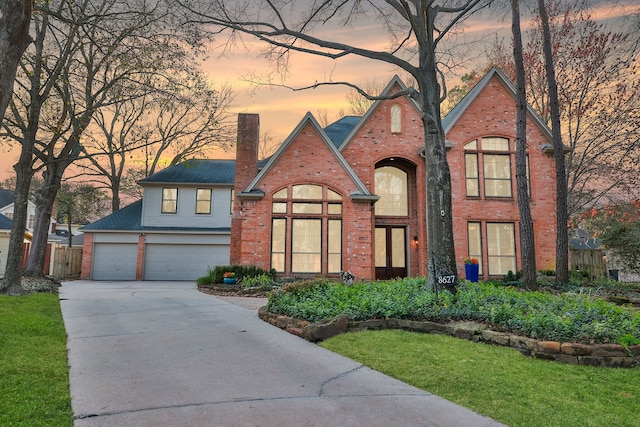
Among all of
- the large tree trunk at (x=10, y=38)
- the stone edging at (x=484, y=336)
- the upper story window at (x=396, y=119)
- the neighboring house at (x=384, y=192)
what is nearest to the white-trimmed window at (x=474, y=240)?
the neighboring house at (x=384, y=192)

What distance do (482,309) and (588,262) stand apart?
50.8 feet

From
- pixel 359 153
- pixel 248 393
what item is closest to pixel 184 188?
pixel 359 153

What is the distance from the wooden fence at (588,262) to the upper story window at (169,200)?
2223 cm

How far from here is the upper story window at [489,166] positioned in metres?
18.1

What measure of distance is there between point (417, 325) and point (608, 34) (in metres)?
22.0

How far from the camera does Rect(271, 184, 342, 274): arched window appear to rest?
1642cm

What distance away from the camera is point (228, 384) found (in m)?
4.17

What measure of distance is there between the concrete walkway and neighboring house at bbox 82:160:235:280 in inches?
673

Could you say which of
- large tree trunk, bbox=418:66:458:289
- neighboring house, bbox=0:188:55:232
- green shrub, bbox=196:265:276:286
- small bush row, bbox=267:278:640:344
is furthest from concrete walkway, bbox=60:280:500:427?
neighboring house, bbox=0:188:55:232

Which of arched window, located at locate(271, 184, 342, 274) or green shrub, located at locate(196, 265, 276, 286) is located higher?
arched window, located at locate(271, 184, 342, 274)

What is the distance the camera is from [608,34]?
20.3 m

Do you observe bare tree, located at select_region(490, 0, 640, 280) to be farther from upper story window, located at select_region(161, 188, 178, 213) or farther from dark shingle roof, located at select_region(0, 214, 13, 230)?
dark shingle roof, located at select_region(0, 214, 13, 230)

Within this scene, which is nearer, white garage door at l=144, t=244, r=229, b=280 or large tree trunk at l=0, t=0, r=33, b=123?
large tree trunk at l=0, t=0, r=33, b=123

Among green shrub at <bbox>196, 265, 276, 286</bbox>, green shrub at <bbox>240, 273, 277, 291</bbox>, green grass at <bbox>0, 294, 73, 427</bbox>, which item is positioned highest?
green shrub at <bbox>196, 265, 276, 286</bbox>
